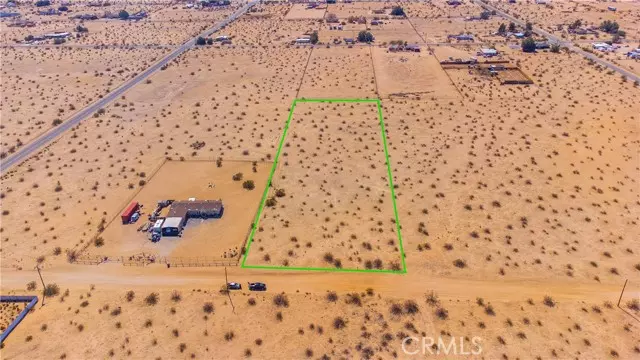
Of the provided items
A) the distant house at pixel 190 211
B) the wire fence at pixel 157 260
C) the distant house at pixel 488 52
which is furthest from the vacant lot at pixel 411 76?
the wire fence at pixel 157 260

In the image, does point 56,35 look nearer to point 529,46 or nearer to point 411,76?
point 411,76

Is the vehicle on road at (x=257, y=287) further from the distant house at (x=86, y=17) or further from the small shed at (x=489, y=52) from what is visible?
the distant house at (x=86, y=17)

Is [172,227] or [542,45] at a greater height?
[172,227]

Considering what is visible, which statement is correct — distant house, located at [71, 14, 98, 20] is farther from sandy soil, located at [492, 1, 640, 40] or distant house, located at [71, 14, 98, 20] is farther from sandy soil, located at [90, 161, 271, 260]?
sandy soil, located at [492, 1, 640, 40]

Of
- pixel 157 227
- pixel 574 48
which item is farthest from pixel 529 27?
pixel 157 227

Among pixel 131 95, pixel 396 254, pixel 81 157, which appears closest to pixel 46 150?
pixel 81 157

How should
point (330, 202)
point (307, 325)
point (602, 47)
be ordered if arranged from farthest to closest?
point (602, 47), point (330, 202), point (307, 325)

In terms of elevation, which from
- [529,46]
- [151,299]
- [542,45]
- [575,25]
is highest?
[151,299]
